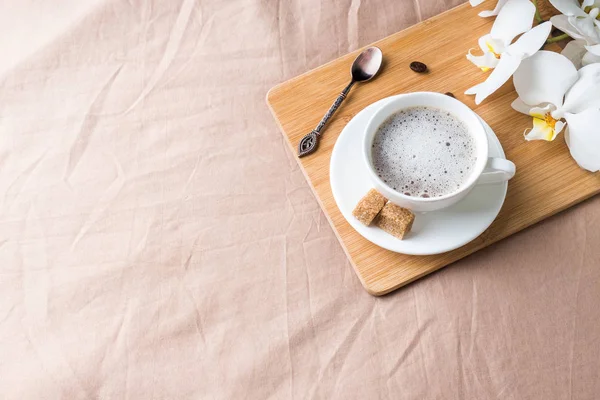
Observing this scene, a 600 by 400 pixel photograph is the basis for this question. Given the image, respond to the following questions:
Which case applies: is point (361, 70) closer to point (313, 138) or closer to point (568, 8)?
point (313, 138)

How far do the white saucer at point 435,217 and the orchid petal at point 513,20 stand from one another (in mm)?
156

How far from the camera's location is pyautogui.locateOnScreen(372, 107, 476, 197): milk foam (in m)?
0.77

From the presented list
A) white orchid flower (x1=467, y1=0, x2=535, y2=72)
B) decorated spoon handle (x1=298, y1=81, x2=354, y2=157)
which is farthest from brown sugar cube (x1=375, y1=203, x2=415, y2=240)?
white orchid flower (x1=467, y1=0, x2=535, y2=72)

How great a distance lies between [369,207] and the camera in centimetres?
78

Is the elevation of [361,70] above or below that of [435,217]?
above

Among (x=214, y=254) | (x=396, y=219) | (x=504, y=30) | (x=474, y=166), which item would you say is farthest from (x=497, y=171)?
(x=214, y=254)

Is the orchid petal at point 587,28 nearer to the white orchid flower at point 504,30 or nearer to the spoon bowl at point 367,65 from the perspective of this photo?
the white orchid flower at point 504,30

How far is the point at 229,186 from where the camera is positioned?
0.90 meters

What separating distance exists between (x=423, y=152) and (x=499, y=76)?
154mm

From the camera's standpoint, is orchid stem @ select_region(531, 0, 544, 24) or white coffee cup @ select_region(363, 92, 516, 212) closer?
white coffee cup @ select_region(363, 92, 516, 212)

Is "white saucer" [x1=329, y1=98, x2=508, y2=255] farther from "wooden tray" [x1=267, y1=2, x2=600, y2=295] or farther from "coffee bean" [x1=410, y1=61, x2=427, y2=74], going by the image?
"coffee bean" [x1=410, y1=61, x2=427, y2=74]

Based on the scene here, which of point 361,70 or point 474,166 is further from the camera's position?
point 361,70

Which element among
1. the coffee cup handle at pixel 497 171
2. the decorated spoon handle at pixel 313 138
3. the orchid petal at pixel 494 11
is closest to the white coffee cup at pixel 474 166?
the coffee cup handle at pixel 497 171

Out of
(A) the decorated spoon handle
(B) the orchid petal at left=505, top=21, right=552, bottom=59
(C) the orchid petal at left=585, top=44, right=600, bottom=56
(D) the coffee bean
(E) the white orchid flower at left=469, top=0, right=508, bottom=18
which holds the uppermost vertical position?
(E) the white orchid flower at left=469, top=0, right=508, bottom=18
